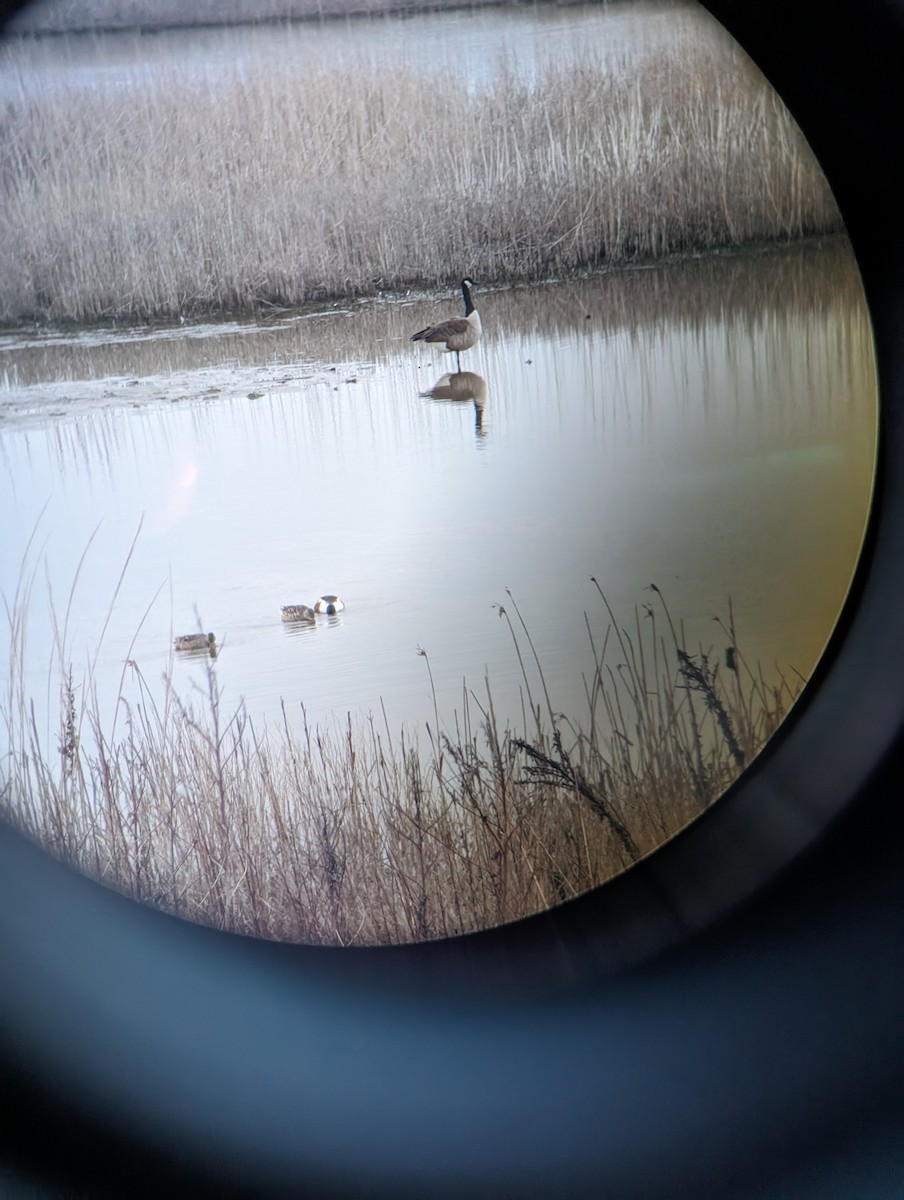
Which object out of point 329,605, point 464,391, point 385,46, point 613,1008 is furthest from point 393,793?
point 385,46

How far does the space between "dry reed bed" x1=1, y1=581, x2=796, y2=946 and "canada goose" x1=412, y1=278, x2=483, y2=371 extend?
0.33m

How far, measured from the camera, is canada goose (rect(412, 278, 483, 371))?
3.72 feet

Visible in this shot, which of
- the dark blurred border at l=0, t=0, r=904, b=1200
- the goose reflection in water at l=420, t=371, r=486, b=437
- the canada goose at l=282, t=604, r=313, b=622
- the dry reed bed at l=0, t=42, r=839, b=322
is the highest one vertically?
the dry reed bed at l=0, t=42, r=839, b=322

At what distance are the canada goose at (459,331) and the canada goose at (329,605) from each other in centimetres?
32

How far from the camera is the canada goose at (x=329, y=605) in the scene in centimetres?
113

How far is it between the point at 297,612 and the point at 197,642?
119mm

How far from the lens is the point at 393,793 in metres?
1.18

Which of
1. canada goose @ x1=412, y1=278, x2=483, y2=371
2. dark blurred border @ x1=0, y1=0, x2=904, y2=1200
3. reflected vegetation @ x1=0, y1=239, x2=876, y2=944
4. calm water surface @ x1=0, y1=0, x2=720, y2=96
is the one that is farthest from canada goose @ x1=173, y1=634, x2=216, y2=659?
calm water surface @ x1=0, y1=0, x2=720, y2=96

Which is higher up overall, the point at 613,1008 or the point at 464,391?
the point at 464,391

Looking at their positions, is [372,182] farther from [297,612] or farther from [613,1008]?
[613,1008]

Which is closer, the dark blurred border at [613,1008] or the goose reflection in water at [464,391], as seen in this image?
the dark blurred border at [613,1008]

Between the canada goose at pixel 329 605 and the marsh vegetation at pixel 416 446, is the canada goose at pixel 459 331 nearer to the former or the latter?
the marsh vegetation at pixel 416 446

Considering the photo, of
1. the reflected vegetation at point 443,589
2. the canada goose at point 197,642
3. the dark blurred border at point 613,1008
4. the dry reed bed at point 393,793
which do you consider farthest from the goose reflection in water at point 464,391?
the dark blurred border at point 613,1008

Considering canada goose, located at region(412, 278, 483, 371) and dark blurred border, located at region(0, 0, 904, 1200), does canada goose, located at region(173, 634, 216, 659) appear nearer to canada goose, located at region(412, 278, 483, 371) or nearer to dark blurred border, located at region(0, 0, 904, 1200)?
dark blurred border, located at region(0, 0, 904, 1200)
